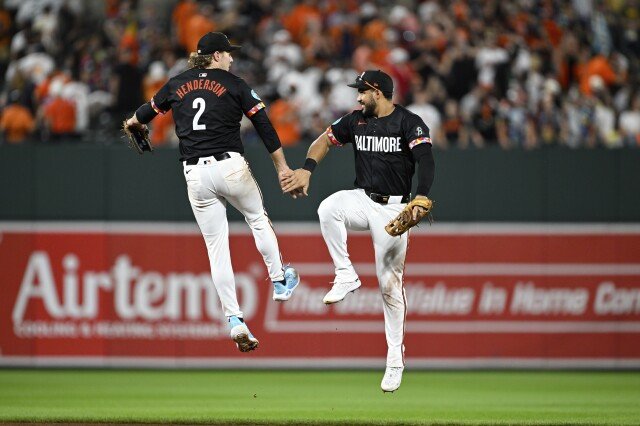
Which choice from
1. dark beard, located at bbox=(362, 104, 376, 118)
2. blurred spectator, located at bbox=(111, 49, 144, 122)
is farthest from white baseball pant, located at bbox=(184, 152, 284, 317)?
blurred spectator, located at bbox=(111, 49, 144, 122)

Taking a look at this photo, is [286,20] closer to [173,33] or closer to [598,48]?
[173,33]

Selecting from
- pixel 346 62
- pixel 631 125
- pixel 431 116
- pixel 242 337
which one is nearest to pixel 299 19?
pixel 346 62

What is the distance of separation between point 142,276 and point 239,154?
5.94 meters

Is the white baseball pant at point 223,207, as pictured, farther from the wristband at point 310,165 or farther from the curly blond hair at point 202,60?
the curly blond hair at point 202,60

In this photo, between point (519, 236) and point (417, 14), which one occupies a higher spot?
point (417, 14)

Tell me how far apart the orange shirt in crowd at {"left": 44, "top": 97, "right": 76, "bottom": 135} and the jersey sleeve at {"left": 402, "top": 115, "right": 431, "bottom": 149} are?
712cm

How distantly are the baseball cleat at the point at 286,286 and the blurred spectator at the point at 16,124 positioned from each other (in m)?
7.13

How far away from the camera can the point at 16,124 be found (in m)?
17.4

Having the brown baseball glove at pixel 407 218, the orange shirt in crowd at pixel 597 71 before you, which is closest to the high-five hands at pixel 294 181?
the brown baseball glove at pixel 407 218

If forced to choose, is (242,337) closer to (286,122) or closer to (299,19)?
(286,122)

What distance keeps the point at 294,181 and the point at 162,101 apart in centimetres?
128

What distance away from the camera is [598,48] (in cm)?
1934

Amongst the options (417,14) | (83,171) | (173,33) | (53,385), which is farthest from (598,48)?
(53,385)

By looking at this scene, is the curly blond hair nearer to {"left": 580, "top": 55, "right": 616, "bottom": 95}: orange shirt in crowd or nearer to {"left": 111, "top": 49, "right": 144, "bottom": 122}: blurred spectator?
{"left": 111, "top": 49, "right": 144, "bottom": 122}: blurred spectator
